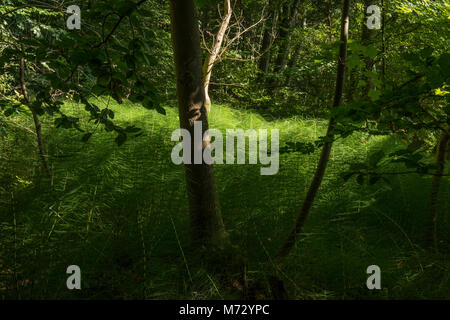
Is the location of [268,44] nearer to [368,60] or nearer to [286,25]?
[286,25]

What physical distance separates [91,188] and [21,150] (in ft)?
4.52

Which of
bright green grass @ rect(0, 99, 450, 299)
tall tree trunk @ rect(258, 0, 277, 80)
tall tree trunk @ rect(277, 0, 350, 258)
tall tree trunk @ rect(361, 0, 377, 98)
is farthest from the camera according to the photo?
tall tree trunk @ rect(258, 0, 277, 80)

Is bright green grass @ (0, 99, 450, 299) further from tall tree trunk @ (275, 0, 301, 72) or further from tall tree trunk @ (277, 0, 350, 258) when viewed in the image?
tall tree trunk @ (275, 0, 301, 72)

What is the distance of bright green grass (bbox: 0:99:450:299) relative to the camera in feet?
4.37

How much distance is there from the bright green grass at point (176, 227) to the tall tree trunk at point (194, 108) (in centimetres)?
14

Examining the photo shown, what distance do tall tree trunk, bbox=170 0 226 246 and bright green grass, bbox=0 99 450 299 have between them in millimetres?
139

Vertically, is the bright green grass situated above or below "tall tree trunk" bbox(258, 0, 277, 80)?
below

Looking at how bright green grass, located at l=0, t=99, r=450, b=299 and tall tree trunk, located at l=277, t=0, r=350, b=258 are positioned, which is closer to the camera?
bright green grass, located at l=0, t=99, r=450, b=299

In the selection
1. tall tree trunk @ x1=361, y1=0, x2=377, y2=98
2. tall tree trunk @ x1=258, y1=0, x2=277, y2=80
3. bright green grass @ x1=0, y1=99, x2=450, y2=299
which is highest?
tall tree trunk @ x1=258, y1=0, x2=277, y2=80

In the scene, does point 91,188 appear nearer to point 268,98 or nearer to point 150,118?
point 150,118

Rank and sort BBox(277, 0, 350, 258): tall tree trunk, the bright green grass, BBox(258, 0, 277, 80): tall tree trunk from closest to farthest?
the bright green grass
BBox(277, 0, 350, 258): tall tree trunk
BBox(258, 0, 277, 80): tall tree trunk

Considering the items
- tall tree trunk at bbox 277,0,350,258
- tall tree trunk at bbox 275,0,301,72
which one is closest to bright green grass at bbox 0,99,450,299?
tall tree trunk at bbox 277,0,350,258

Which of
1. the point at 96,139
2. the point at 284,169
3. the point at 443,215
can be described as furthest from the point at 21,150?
the point at 443,215

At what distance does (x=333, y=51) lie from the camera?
1.52m
